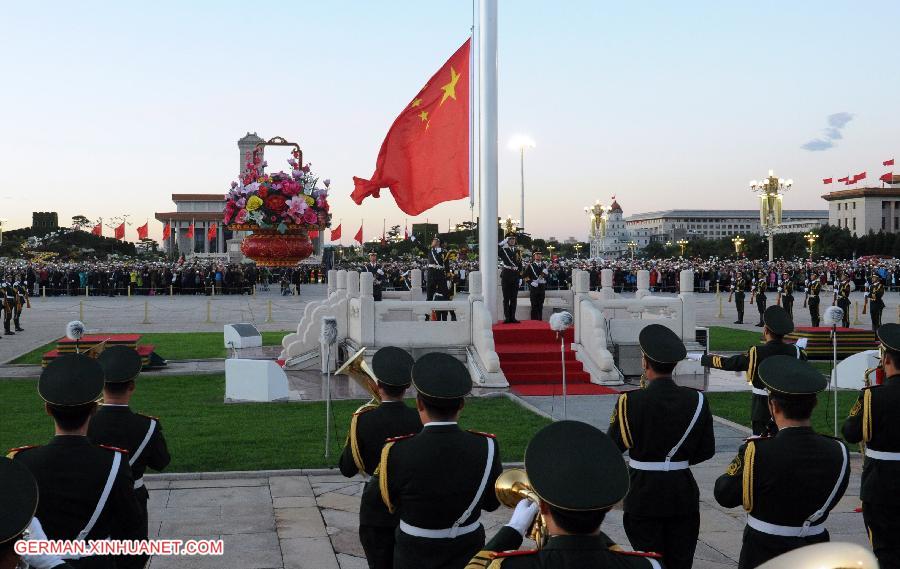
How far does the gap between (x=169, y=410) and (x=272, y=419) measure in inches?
Answer: 76.4

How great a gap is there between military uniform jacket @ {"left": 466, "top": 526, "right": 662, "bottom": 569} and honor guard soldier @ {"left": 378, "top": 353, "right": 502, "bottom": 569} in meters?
1.27

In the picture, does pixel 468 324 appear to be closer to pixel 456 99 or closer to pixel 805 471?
pixel 456 99

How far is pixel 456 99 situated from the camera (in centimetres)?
1616

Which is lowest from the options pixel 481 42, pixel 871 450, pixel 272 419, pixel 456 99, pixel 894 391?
pixel 272 419

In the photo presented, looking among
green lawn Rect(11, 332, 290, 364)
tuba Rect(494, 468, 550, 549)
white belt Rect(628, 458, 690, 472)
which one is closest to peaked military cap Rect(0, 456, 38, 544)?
tuba Rect(494, 468, 550, 549)

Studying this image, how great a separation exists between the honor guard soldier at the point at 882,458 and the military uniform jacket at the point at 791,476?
5.16 ft

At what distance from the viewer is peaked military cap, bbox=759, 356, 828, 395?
177 inches

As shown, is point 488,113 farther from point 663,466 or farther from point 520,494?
point 520,494

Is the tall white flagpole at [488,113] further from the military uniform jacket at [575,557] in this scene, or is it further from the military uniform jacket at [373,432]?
the military uniform jacket at [575,557]

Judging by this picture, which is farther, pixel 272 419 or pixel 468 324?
pixel 468 324

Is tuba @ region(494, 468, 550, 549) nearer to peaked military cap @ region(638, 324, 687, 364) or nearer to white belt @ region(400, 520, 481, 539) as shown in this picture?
white belt @ region(400, 520, 481, 539)

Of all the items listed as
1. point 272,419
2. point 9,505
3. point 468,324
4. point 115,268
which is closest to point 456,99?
point 468,324

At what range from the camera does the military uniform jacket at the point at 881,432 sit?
580 cm

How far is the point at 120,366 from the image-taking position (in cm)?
535
